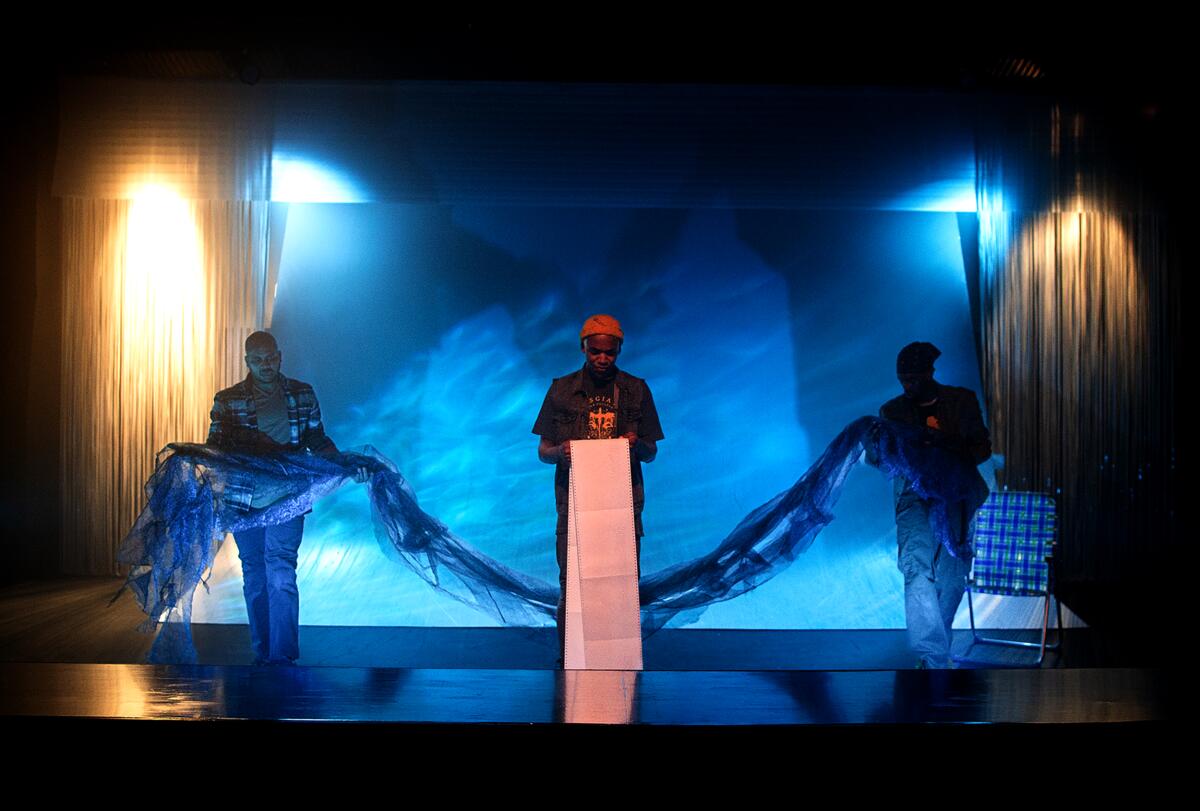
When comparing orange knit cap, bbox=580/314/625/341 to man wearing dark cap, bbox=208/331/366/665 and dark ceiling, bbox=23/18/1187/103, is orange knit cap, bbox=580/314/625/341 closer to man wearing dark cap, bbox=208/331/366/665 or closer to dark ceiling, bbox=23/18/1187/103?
man wearing dark cap, bbox=208/331/366/665

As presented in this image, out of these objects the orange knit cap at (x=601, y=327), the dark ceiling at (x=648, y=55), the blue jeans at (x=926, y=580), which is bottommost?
the blue jeans at (x=926, y=580)

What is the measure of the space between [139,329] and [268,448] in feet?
8.71

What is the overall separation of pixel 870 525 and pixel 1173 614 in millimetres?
1655

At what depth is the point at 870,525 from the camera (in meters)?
5.91

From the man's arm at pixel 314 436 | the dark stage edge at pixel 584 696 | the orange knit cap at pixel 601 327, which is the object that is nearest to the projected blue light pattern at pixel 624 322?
the man's arm at pixel 314 436

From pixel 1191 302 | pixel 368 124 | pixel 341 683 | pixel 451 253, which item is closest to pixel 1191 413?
pixel 1191 302

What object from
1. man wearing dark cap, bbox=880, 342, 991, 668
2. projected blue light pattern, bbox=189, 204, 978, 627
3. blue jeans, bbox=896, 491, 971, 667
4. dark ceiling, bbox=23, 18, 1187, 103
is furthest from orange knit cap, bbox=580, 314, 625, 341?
projected blue light pattern, bbox=189, 204, 978, 627

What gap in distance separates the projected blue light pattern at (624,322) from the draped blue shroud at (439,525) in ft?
7.56

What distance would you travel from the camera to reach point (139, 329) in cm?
571

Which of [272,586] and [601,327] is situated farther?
[272,586]

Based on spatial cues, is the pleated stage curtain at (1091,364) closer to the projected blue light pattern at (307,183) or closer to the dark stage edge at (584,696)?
the projected blue light pattern at (307,183)

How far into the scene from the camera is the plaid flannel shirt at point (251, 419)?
363 cm

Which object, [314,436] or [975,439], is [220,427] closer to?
[314,436]

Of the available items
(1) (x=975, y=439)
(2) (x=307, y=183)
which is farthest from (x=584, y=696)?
(2) (x=307, y=183)
